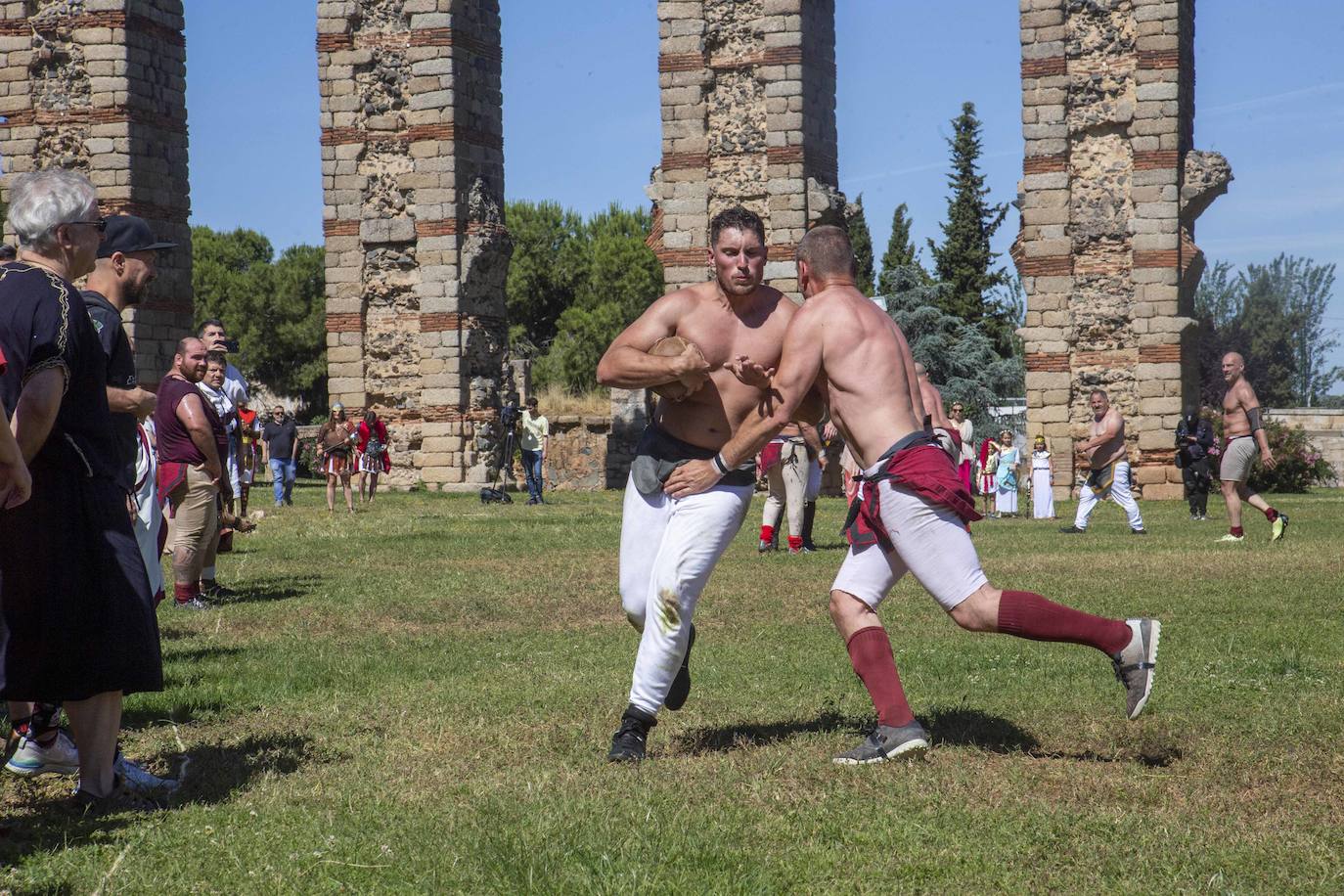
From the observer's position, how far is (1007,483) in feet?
78.8

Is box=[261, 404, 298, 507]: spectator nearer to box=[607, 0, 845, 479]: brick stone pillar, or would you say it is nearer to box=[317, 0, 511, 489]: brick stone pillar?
box=[317, 0, 511, 489]: brick stone pillar

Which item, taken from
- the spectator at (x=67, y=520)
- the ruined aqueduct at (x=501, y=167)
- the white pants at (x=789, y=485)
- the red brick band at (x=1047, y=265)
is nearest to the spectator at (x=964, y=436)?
the ruined aqueduct at (x=501, y=167)

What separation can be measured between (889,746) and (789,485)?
31.8 feet

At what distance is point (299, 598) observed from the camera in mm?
11500

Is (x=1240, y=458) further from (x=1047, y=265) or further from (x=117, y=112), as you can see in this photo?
(x=117, y=112)

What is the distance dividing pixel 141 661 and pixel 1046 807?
10.2ft

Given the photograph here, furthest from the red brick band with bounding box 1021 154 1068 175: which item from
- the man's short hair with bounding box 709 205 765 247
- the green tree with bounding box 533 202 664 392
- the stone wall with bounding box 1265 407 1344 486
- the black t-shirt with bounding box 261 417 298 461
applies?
the green tree with bounding box 533 202 664 392

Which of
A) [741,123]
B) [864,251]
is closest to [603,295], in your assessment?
[864,251]

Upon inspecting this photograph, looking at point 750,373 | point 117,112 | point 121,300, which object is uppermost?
point 117,112

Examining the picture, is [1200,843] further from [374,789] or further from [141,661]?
[141,661]

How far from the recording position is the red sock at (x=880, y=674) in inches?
225

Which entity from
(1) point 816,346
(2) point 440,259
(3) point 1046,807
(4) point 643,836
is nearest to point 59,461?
(4) point 643,836

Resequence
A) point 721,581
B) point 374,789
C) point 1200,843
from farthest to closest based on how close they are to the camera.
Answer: point 721,581 → point 374,789 → point 1200,843

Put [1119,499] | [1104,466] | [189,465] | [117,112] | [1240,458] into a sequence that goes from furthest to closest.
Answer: [117,112] < [1104,466] < [1119,499] < [1240,458] < [189,465]
